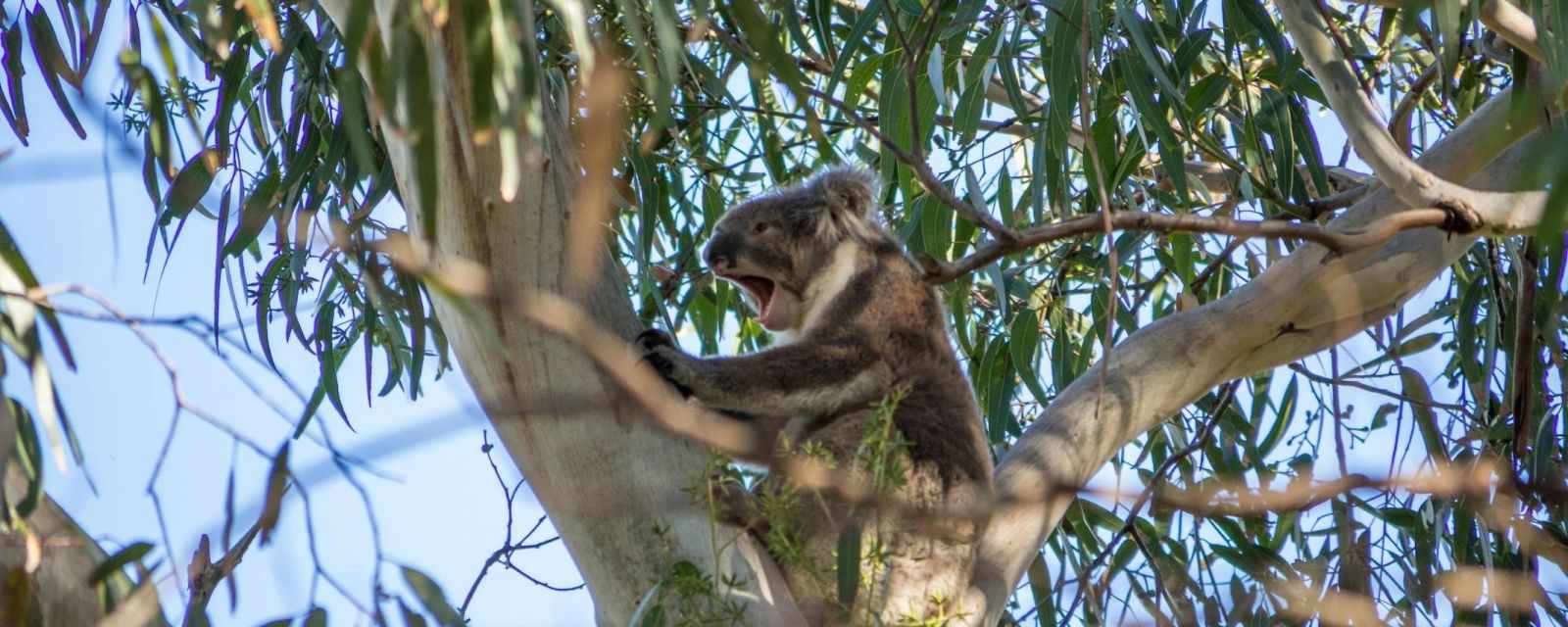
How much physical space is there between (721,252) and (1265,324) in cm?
119

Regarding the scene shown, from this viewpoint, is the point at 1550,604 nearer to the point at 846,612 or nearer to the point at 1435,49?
the point at 1435,49

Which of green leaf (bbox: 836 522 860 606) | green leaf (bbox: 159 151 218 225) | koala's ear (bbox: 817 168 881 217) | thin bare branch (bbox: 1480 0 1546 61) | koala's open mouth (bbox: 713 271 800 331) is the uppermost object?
koala's ear (bbox: 817 168 881 217)

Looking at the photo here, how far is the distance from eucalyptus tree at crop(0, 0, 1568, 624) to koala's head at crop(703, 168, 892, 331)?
152 mm

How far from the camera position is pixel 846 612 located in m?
1.82

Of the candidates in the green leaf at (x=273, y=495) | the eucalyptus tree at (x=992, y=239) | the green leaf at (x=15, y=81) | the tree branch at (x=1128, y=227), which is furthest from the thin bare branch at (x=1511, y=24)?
the green leaf at (x=15, y=81)

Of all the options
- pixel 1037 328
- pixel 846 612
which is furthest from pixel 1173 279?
pixel 846 612

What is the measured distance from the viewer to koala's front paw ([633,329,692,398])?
7.01 feet

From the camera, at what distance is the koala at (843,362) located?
7.61ft

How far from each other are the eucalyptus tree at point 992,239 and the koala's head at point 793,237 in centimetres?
15

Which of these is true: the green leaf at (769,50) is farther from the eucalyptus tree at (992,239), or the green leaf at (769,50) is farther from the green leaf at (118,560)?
the green leaf at (118,560)

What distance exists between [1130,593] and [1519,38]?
1331 mm

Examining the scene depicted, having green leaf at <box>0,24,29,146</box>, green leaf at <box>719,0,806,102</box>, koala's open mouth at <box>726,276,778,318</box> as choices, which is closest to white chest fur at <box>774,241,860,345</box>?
koala's open mouth at <box>726,276,778,318</box>

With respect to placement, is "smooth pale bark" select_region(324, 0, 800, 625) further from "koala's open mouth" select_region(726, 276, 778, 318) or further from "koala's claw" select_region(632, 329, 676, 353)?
"koala's open mouth" select_region(726, 276, 778, 318)

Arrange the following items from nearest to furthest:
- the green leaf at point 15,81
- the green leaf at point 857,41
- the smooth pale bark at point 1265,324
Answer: the smooth pale bark at point 1265,324
the green leaf at point 15,81
the green leaf at point 857,41
